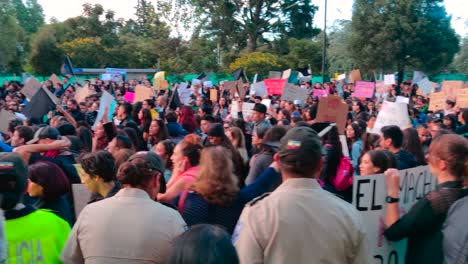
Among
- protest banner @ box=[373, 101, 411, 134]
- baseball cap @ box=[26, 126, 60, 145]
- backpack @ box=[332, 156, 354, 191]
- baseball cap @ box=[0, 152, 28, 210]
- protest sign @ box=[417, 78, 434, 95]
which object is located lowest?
protest sign @ box=[417, 78, 434, 95]

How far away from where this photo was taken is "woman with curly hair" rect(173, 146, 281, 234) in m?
4.15

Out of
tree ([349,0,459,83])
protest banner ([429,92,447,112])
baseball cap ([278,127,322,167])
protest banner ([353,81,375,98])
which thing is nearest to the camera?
baseball cap ([278,127,322,167])

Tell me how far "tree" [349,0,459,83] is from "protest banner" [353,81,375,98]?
77.2 ft

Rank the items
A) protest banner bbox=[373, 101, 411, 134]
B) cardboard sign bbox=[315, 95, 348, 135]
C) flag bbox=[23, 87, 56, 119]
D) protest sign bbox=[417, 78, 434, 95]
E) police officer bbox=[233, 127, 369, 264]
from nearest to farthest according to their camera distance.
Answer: police officer bbox=[233, 127, 369, 264], cardboard sign bbox=[315, 95, 348, 135], protest banner bbox=[373, 101, 411, 134], flag bbox=[23, 87, 56, 119], protest sign bbox=[417, 78, 434, 95]

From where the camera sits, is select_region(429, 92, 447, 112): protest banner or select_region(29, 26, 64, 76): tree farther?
select_region(29, 26, 64, 76): tree

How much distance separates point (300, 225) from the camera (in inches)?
118

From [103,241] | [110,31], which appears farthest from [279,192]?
[110,31]

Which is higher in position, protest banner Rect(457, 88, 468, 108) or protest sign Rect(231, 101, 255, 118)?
protest banner Rect(457, 88, 468, 108)

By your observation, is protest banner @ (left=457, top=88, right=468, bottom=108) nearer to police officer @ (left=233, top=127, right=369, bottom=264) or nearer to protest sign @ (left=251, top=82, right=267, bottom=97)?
protest sign @ (left=251, top=82, right=267, bottom=97)

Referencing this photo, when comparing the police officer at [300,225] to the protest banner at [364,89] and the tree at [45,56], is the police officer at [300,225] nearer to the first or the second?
the protest banner at [364,89]

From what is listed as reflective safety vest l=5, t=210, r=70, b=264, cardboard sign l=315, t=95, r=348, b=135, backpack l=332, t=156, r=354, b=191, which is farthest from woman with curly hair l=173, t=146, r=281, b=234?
cardboard sign l=315, t=95, r=348, b=135

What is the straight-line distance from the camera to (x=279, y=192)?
310cm

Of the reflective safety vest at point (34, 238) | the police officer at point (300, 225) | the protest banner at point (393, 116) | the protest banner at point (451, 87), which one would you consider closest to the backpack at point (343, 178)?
the police officer at point (300, 225)

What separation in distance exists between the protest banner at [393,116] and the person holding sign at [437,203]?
16.9 ft
